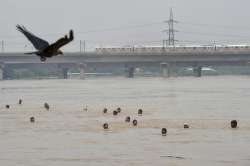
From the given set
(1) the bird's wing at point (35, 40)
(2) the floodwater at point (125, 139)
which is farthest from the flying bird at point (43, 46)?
(2) the floodwater at point (125, 139)

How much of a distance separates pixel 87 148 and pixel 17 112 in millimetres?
36023

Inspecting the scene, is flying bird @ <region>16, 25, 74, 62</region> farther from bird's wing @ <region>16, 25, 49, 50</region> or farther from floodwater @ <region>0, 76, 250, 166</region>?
floodwater @ <region>0, 76, 250, 166</region>

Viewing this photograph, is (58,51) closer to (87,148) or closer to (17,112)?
(87,148)

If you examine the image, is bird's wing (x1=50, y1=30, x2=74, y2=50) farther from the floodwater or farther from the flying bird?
the floodwater

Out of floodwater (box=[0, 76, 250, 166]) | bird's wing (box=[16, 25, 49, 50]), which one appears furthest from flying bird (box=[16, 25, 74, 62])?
floodwater (box=[0, 76, 250, 166])

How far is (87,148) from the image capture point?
39.0m

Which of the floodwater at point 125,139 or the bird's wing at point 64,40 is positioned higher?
the bird's wing at point 64,40

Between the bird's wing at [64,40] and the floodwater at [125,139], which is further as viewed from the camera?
the floodwater at [125,139]

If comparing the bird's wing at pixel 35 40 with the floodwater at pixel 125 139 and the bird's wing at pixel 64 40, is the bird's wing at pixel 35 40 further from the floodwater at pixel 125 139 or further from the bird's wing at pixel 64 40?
the floodwater at pixel 125 139

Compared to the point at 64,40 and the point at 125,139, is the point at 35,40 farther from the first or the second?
the point at 125,139

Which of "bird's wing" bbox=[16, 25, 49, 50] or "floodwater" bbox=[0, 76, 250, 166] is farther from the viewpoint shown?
"floodwater" bbox=[0, 76, 250, 166]

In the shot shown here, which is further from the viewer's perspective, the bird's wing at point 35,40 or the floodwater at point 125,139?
the floodwater at point 125,139

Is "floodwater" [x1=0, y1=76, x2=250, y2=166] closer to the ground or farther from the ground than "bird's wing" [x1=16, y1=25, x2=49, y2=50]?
closer to the ground

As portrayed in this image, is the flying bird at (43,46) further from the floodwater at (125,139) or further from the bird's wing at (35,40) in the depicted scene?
the floodwater at (125,139)
